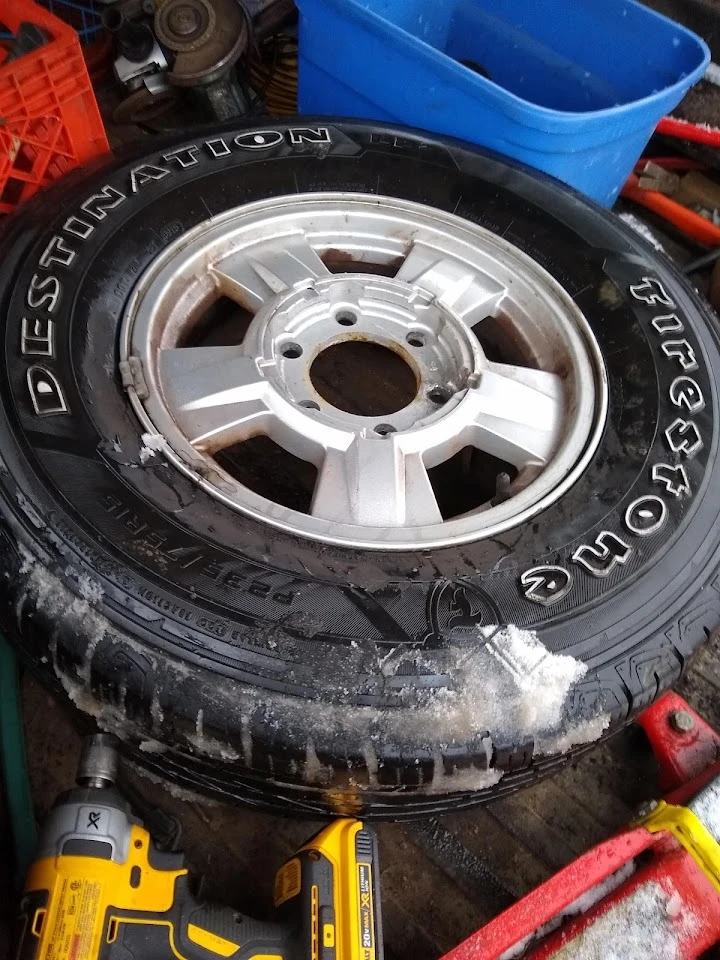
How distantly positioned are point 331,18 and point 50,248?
2.74 ft

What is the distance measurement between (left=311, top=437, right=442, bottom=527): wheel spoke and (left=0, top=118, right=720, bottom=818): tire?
0.30ft

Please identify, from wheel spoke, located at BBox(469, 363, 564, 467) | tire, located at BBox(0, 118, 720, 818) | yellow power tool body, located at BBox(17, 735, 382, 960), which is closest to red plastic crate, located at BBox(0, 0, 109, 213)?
tire, located at BBox(0, 118, 720, 818)

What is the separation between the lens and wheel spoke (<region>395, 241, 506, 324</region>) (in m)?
1.47

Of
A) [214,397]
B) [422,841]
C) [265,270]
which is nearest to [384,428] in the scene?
[214,397]

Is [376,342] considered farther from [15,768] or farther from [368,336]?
[15,768]

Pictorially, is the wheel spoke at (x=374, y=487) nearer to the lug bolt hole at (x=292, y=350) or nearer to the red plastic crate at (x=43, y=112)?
the lug bolt hole at (x=292, y=350)

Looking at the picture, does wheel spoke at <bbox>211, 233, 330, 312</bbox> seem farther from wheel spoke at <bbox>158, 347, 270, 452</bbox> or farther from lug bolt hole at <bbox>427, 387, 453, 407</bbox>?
lug bolt hole at <bbox>427, 387, 453, 407</bbox>

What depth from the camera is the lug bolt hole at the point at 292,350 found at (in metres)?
1.38

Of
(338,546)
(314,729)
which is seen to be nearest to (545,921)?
(314,729)

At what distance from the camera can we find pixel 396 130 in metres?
1.55

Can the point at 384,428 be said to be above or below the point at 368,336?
below

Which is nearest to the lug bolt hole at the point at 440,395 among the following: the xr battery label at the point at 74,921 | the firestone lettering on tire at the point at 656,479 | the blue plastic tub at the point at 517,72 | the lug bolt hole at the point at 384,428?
the lug bolt hole at the point at 384,428

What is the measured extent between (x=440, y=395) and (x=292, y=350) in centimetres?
29

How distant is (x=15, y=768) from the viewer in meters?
1.21
